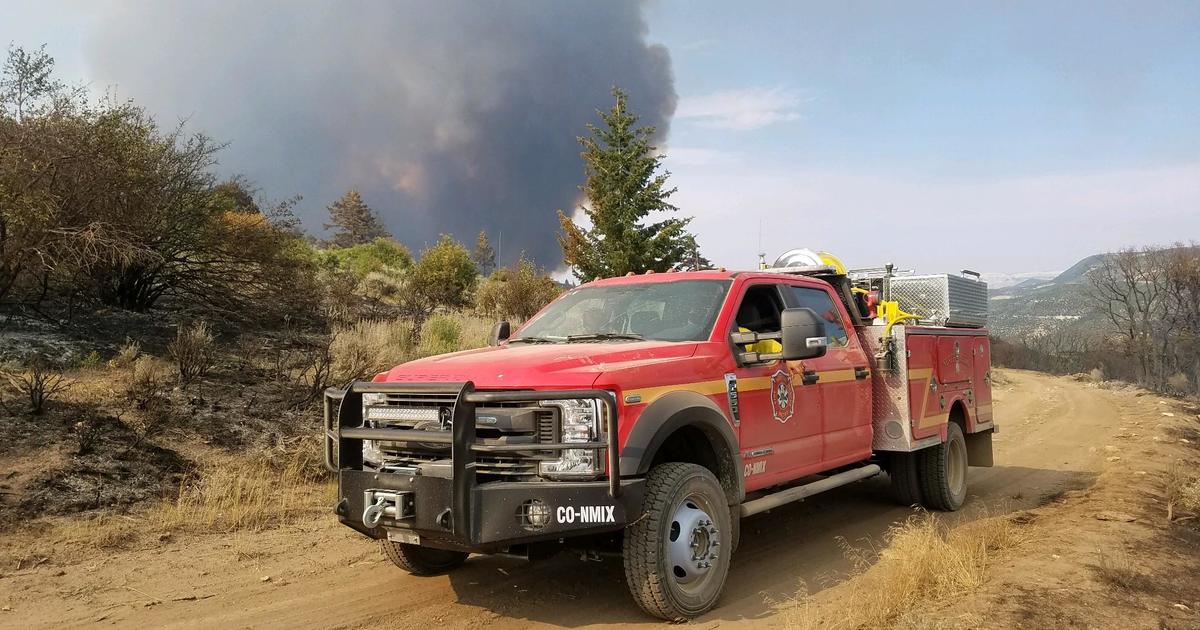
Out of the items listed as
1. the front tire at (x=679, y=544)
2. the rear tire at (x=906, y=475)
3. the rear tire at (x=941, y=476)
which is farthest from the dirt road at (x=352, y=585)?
the rear tire at (x=906, y=475)

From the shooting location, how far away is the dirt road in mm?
4895

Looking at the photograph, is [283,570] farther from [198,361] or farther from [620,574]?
[198,361]

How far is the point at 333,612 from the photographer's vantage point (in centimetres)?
500

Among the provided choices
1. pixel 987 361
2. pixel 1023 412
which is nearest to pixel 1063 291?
pixel 1023 412

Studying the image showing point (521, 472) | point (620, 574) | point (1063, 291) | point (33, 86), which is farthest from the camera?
point (1063, 291)

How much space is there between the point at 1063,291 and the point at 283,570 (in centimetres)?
15817

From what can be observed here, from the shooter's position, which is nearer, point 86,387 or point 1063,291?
point 86,387

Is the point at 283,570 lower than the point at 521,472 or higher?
lower

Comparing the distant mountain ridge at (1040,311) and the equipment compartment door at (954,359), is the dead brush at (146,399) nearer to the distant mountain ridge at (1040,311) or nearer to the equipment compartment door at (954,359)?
the equipment compartment door at (954,359)

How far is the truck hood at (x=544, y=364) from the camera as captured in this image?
14.6 ft

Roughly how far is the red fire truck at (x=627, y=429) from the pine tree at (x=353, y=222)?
57.2 metres

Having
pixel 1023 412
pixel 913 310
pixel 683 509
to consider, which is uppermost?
pixel 913 310

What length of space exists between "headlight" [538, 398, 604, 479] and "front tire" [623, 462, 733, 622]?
41 centimetres

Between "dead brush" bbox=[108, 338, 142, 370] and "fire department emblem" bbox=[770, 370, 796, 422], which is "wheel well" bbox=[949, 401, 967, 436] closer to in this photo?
"fire department emblem" bbox=[770, 370, 796, 422]
